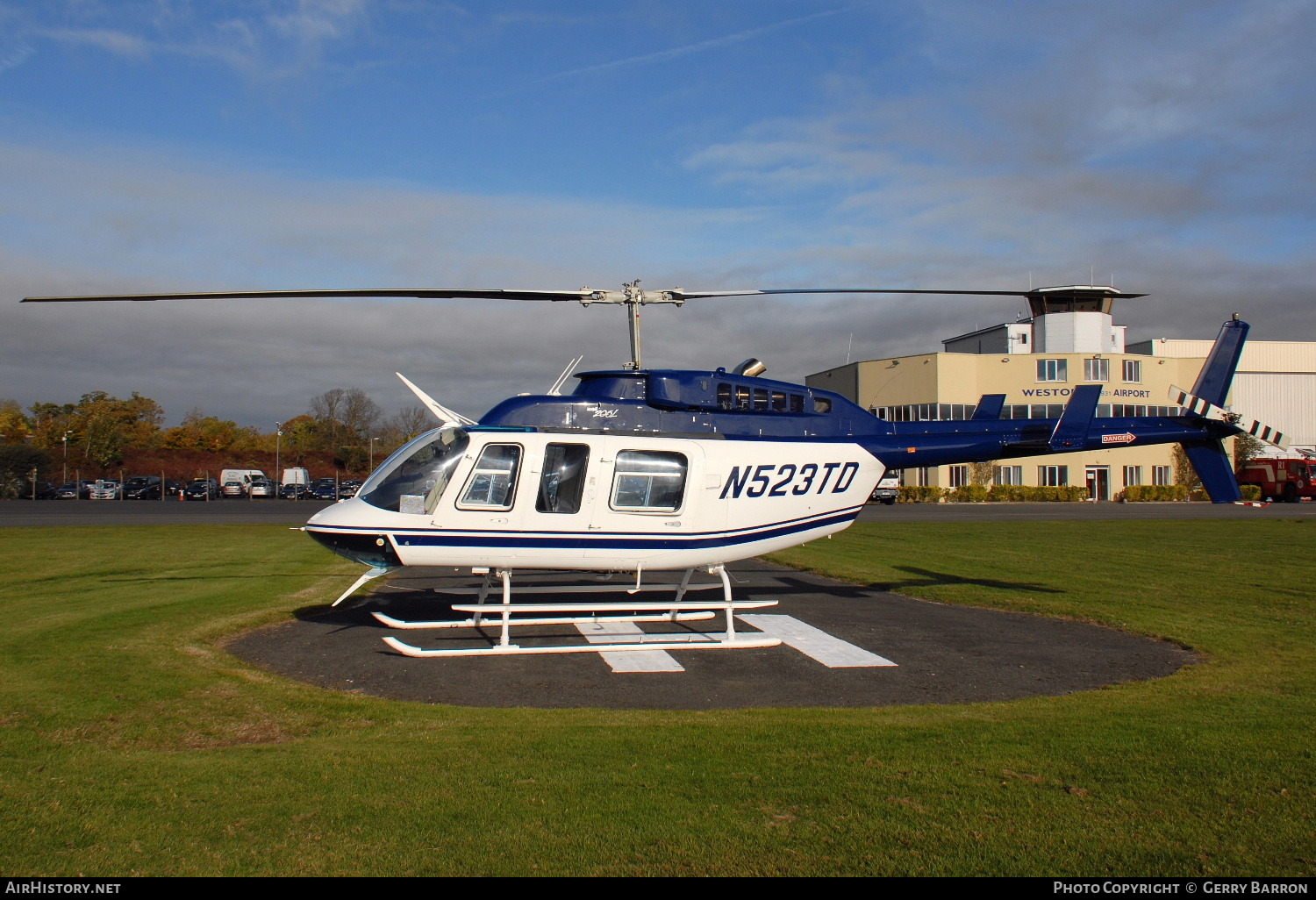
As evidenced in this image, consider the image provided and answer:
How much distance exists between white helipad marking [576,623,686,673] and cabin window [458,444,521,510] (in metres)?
2.18

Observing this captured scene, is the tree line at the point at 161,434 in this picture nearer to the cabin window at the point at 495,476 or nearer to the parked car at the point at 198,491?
the parked car at the point at 198,491

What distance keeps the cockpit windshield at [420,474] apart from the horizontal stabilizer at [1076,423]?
929cm

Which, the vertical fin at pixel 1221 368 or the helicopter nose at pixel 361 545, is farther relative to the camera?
the vertical fin at pixel 1221 368

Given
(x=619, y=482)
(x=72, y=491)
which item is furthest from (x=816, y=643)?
(x=72, y=491)

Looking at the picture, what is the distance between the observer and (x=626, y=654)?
10305 millimetres

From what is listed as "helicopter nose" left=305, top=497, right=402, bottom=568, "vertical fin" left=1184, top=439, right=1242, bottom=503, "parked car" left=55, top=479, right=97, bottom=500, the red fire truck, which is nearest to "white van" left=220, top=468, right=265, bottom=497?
"parked car" left=55, top=479, right=97, bottom=500

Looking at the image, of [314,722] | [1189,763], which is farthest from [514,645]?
[1189,763]

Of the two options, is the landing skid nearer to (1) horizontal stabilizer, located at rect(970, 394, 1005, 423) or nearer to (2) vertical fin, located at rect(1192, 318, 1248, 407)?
(1) horizontal stabilizer, located at rect(970, 394, 1005, 423)

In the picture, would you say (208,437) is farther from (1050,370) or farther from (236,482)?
(1050,370)

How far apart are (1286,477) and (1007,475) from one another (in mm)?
17661

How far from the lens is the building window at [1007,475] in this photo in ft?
219

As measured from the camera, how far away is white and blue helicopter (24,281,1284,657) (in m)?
10.5

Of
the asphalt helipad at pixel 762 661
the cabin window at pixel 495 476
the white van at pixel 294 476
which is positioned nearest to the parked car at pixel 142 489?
the white van at pixel 294 476
